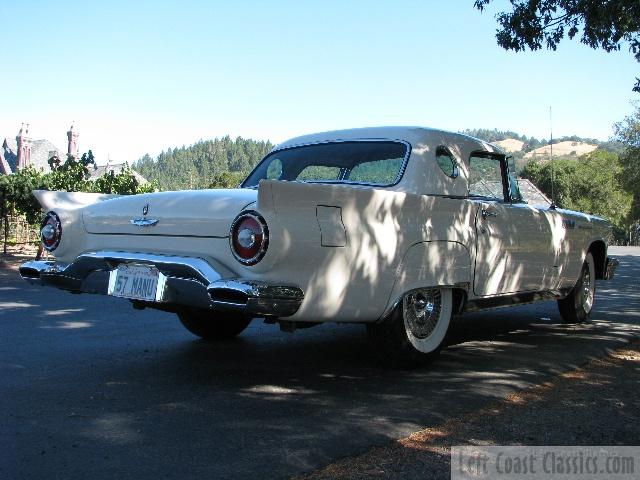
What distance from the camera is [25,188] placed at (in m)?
23.0

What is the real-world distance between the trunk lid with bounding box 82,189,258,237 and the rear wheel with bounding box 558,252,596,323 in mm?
4529

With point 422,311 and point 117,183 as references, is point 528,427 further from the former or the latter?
point 117,183

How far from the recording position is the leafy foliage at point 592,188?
7294 centimetres

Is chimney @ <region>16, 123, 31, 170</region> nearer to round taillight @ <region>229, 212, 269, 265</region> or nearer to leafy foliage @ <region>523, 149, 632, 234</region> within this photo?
leafy foliage @ <region>523, 149, 632, 234</region>

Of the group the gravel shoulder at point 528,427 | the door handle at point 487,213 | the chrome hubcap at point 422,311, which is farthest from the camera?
the door handle at point 487,213

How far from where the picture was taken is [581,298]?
24.0 ft

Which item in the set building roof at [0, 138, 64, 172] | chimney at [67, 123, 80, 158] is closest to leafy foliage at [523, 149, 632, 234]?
chimney at [67, 123, 80, 158]

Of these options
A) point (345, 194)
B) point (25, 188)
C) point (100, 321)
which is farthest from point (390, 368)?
point (25, 188)

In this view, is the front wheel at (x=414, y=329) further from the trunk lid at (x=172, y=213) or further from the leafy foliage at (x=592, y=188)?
the leafy foliage at (x=592, y=188)

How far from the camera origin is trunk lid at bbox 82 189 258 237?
12.8 ft

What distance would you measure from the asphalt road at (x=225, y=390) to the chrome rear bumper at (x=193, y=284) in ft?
1.95

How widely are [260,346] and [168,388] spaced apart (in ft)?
5.20

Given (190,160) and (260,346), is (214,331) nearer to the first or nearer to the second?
(260,346)

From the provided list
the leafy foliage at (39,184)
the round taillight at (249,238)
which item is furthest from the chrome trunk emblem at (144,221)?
the leafy foliage at (39,184)
